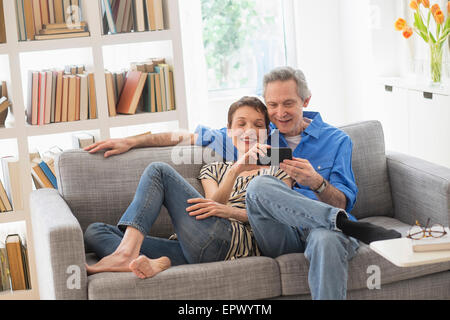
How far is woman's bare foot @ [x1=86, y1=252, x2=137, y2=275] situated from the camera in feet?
7.51

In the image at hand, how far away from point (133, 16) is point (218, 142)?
1133 millimetres

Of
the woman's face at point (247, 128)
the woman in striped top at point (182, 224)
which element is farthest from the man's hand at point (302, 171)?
the woman's face at point (247, 128)

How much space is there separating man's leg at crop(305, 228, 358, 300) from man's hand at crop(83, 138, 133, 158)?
3.32ft

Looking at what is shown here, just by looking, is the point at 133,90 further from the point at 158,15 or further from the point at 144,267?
the point at 144,267

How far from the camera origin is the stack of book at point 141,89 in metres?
3.57

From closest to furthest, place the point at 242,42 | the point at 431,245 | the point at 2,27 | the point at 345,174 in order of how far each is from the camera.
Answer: the point at 431,245, the point at 345,174, the point at 2,27, the point at 242,42

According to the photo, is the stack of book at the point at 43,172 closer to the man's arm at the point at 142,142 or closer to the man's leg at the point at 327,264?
the man's arm at the point at 142,142

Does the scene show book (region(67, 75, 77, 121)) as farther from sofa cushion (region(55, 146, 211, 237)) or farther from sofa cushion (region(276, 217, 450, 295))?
sofa cushion (region(276, 217, 450, 295))

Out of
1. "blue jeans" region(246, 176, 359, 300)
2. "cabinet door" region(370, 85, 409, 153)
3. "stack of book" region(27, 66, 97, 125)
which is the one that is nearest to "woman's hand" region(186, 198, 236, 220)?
"blue jeans" region(246, 176, 359, 300)

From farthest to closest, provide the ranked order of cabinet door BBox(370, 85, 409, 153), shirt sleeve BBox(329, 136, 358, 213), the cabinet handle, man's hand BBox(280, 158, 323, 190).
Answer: cabinet door BBox(370, 85, 409, 153) → the cabinet handle → shirt sleeve BBox(329, 136, 358, 213) → man's hand BBox(280, 158, 323, 190)

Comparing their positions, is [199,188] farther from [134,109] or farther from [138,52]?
[138,52]

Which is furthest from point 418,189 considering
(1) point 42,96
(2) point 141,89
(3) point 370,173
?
(1) point 42,96

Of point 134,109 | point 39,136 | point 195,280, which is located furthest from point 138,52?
point 195,280

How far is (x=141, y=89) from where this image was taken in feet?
11.7
